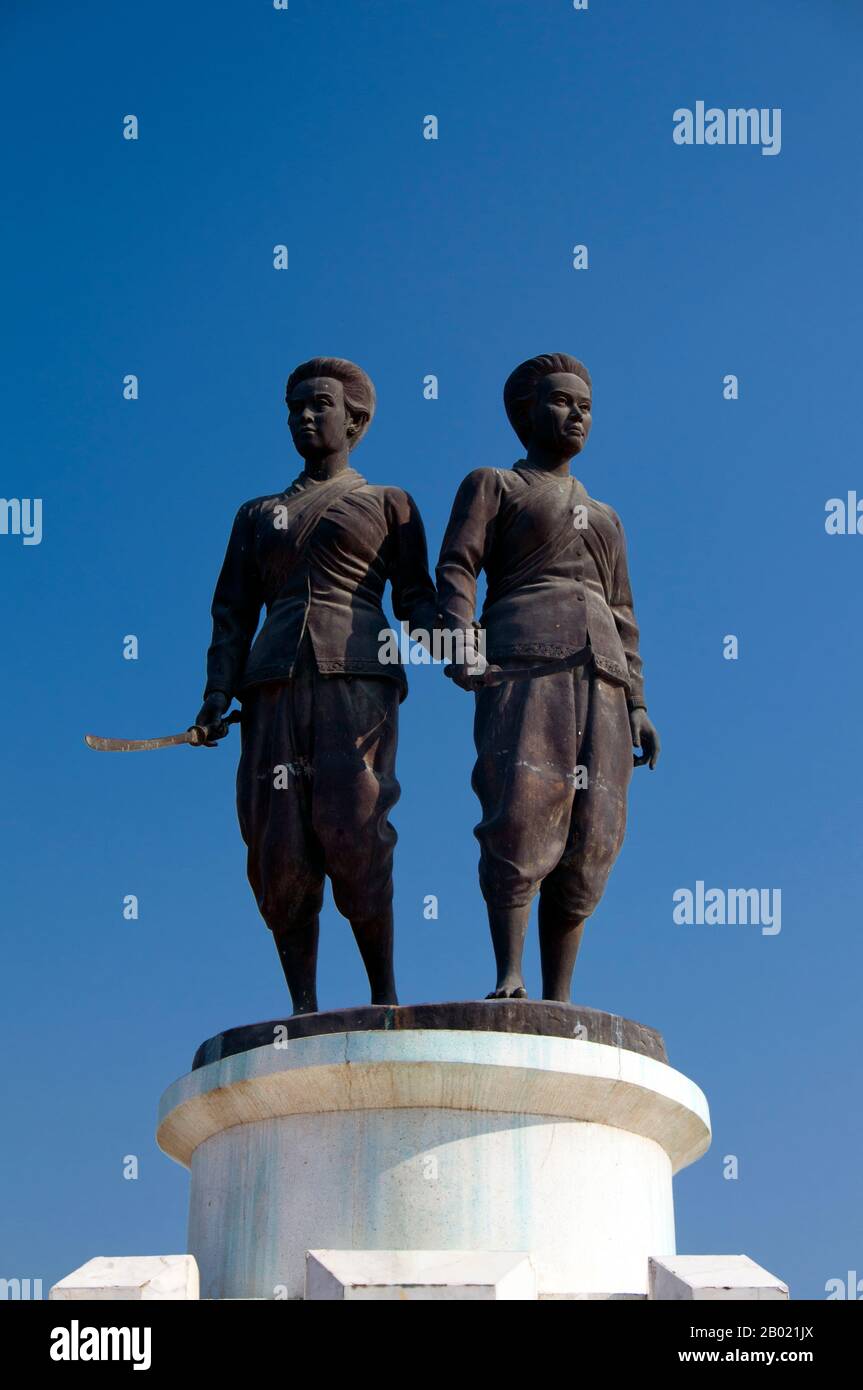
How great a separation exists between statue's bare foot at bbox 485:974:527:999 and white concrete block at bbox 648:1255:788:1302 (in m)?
1.47

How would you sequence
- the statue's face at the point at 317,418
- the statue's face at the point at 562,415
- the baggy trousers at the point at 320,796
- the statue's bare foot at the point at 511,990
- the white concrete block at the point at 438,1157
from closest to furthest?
the white concrete block at the point at 438,1157 < the statue's bare foot at the point at 511,990 < the baggy trousers at the point at 320,796 < the statue's face at the point at 562,415 < the statue's face at the point at 317,418

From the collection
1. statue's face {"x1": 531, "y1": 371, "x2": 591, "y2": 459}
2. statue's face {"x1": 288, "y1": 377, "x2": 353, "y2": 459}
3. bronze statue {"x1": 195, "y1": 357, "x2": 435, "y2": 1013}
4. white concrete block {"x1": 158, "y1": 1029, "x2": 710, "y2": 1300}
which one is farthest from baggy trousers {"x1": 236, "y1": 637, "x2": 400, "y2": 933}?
statue's face {"x1": 531, "y1": 371, "x2": 591, "y2": 459}

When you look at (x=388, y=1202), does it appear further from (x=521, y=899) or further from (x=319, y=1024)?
(x=521, y=899)

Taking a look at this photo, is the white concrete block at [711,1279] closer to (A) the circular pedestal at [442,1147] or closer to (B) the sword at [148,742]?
(A) the circular pedestal at [442,1147]

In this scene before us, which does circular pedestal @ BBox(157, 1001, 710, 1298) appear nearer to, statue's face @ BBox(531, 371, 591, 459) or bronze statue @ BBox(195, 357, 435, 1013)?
bronze statue @ BBox(195, 357, 435, 1013)

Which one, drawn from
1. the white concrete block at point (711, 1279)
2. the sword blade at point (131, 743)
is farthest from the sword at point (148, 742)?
the white concrete block at point (711, 1279)

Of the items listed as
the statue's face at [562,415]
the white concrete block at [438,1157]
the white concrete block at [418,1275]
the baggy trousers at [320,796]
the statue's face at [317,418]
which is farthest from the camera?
the statue's face at [317,418]

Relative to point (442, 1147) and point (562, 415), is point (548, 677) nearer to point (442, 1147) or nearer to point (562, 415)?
point (562, 415)

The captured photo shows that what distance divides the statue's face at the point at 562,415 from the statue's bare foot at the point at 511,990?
2.86 meters

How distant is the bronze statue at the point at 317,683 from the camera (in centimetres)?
933

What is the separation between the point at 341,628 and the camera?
378 inches

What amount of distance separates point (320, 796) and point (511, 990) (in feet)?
4.38

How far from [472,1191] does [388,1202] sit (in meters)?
0.36
